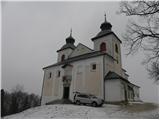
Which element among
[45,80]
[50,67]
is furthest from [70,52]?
[45,80]

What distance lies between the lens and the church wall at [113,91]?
20.2m

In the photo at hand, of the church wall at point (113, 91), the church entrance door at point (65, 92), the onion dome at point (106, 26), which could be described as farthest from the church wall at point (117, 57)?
the church entrance door at point (65, 92)

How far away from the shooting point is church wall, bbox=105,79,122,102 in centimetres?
→ 2020

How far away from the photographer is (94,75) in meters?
22.9

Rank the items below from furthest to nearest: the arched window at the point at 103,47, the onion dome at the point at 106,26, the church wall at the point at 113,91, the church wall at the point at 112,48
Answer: the onion dome at the point at 106,26
the arched window at the point at 103,47
the church wall at the point at 112,48
the church wall at the point at 113,91

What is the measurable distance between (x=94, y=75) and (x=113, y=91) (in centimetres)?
385

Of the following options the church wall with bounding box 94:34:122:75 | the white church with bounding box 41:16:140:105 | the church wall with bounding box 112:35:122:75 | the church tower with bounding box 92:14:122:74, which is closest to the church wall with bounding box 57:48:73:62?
the white church with bounding box 41:16:140:105

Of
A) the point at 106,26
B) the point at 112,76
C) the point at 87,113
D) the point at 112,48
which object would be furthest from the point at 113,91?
the point at 106,26

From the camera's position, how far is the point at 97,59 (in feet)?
76.9

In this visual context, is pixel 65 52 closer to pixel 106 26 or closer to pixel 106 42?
pixel 106 42

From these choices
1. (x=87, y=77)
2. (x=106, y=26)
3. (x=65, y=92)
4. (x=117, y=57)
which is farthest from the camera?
(x=106, y=26)

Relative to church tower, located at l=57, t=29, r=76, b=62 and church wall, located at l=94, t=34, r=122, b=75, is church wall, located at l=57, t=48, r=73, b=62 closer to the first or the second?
church tower, located at l=57, t=29, r=76, b=62

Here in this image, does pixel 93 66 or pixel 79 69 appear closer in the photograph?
pixel 93 66

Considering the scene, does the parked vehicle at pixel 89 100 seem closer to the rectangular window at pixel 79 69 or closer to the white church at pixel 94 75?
the white church at pixel 94 75
